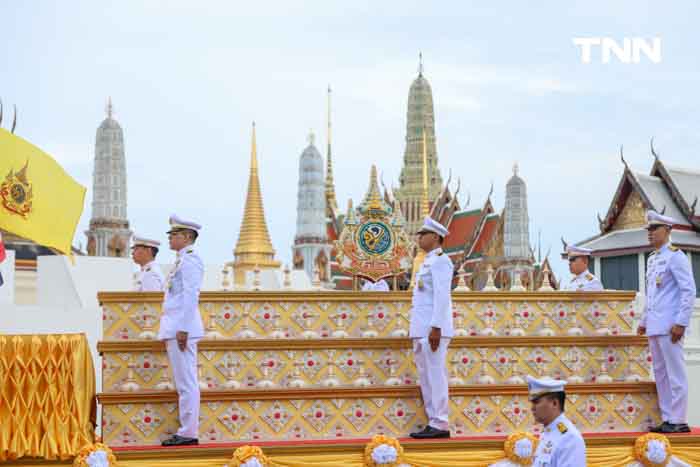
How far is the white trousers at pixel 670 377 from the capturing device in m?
8.12

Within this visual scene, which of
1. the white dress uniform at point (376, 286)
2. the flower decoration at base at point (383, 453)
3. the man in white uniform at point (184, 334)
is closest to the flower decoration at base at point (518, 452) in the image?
the flower decoration at base at point (383, 453)

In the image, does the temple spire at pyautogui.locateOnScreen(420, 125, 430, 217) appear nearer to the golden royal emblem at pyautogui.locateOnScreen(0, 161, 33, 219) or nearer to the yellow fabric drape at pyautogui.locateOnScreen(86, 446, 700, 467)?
the yellow fabric drape at pyautogui.locateOnScreen(86, 446, 700, 467)

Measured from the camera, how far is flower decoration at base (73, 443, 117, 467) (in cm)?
693

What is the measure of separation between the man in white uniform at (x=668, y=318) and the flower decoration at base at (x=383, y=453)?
2203 millimetres

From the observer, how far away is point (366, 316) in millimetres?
8430

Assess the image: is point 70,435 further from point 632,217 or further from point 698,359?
point 632,217

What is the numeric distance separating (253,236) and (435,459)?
546 inches

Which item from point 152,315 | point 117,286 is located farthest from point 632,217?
point 152,315

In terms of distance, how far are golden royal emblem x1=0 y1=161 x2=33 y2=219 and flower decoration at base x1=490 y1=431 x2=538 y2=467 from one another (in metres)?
3.81

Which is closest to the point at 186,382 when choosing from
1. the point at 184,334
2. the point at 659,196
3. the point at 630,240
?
the point at 184,334

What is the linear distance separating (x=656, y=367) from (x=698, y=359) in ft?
12.8

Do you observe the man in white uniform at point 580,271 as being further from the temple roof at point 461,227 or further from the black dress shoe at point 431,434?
the temple roof at point 461,227

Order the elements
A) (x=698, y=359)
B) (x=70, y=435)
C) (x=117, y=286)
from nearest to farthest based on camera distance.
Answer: (x=70, y=435)
(x=698, y=359)
(x=117, y=286)

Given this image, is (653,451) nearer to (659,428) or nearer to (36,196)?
(659,428)
